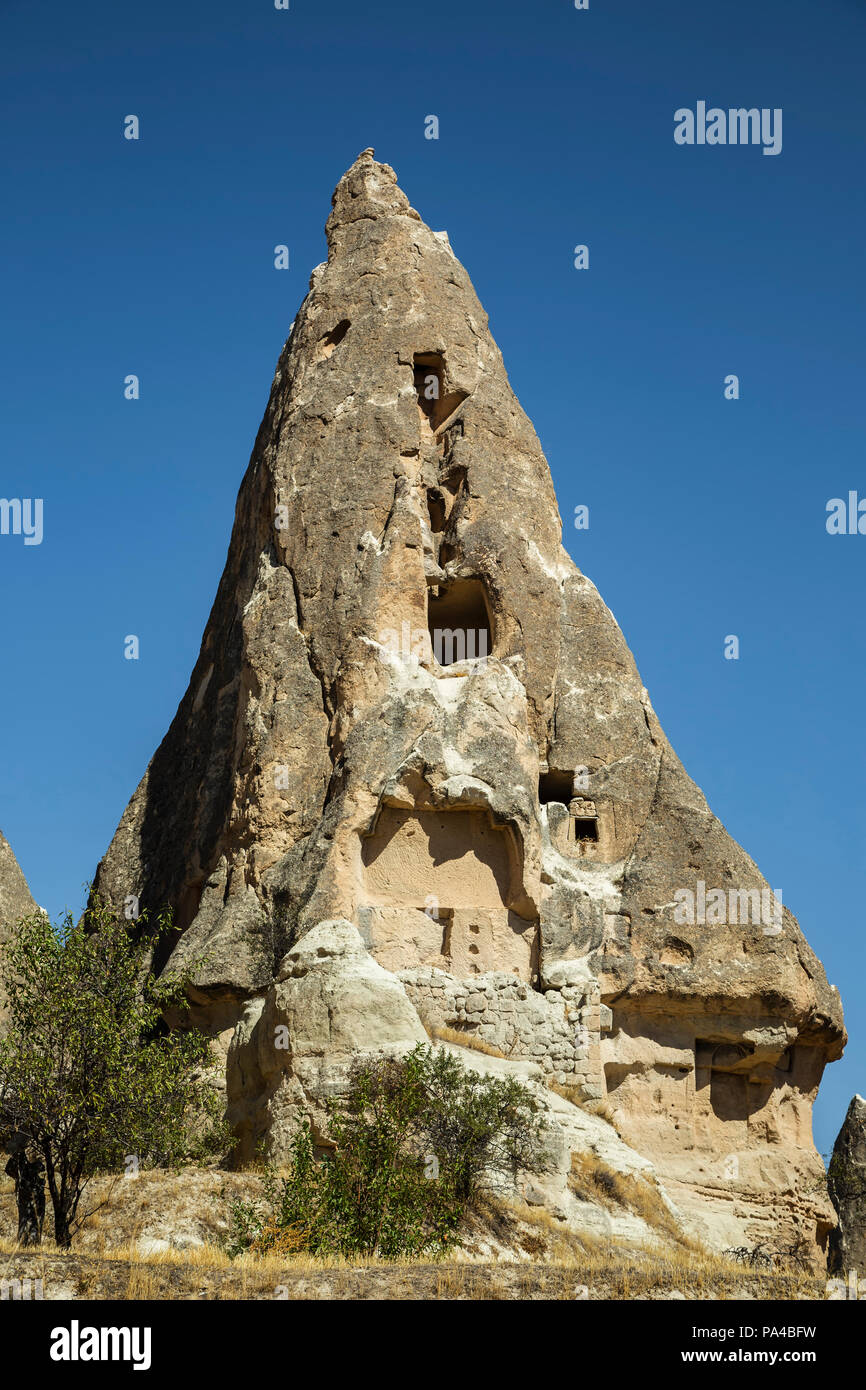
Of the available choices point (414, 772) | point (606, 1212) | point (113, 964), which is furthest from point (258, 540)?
point (606, 1212)

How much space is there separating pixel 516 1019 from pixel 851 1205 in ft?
35.6

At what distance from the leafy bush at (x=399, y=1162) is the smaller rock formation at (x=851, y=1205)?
11.4 m

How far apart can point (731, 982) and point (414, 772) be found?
616cm

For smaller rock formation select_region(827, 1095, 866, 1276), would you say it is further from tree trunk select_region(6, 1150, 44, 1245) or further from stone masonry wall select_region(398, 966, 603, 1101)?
tree trunk select_region(6, 1150, 44, 1245)

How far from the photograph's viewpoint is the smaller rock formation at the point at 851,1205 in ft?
95.3

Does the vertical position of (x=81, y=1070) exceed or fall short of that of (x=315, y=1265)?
it exceeds it

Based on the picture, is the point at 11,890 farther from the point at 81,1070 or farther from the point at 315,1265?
the point at 315,1265

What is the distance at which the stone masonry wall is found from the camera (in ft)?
74.4

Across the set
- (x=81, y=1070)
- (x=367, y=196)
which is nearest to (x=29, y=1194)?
(x=81, y=1070)

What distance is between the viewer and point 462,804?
77.7 feet

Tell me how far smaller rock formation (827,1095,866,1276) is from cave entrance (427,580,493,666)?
1132 cm

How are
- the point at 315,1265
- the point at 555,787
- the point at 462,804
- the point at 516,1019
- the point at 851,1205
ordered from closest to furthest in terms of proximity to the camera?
the point at 315,1265
the point at 516,1019
the point at 462,804
the point at 555,787
the point at 851,1205

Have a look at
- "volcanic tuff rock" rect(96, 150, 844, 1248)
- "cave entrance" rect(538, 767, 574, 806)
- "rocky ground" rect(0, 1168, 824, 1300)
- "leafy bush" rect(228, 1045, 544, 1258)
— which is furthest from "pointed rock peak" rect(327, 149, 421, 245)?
"rocky ground" rect(0, 1168, 824, 1300)
